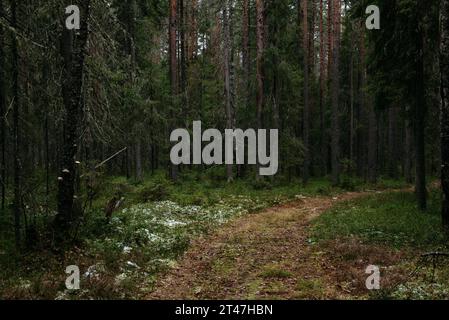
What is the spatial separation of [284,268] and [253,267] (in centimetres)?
75

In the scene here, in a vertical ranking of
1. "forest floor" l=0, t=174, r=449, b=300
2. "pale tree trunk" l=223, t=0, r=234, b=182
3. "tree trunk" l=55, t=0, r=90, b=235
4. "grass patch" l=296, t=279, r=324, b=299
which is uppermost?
"pale tree trunk" l=223, t=0, r=234, b=182

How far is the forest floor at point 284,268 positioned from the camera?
827 cm

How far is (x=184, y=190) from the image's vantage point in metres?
21.5

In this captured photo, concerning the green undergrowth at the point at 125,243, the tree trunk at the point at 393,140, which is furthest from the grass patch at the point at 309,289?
the tree trunk at the point at 393,140

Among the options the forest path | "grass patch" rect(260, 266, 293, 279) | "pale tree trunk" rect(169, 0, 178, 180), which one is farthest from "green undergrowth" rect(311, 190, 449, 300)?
"pale tree trunk" rect(169, 0, 178, 180)

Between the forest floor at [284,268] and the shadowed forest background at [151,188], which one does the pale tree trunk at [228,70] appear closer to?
the shadowed forest background at [151,188]

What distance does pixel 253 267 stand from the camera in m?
10.2

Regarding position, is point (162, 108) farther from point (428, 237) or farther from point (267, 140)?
point (428, 237)

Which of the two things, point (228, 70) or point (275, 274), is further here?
point (228, 70)

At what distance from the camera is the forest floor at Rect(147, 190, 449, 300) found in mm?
8273

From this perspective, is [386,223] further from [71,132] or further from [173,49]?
[173,49]

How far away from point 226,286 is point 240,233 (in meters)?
5.07

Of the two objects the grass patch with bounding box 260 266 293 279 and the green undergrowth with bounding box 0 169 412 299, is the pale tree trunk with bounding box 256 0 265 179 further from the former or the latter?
the grass patch with bounding box 260 266 293 279

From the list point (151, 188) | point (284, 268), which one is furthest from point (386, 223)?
point (151, 188)
